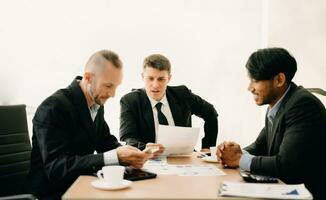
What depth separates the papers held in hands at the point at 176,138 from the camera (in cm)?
208

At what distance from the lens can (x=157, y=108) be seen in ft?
9.49

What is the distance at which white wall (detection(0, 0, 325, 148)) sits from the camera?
3.21 m

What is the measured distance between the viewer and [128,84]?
3.28 m

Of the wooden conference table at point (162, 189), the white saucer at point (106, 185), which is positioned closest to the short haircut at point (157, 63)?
the wooden conference table at point (162, 189)

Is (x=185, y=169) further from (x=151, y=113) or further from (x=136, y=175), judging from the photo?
(x=151, y=113)

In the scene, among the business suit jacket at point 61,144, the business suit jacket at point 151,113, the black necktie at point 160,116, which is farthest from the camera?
the black necktie at point 160,116

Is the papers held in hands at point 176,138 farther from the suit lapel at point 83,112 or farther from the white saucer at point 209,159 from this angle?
the suit lapel at point 83,112

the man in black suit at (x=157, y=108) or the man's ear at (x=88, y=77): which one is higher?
the man's ear at (x=88, y=77)

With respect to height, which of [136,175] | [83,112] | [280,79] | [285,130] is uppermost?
[280,79]

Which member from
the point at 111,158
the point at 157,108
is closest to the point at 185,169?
the point at 111,158

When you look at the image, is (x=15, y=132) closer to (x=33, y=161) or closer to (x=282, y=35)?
(x=33, y=161)

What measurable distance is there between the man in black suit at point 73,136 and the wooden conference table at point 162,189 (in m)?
0.14

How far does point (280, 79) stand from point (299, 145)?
0.42 m

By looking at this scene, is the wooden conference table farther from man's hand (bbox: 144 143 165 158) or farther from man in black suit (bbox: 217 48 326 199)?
man's hand (bbox: 144 143 165 158)
